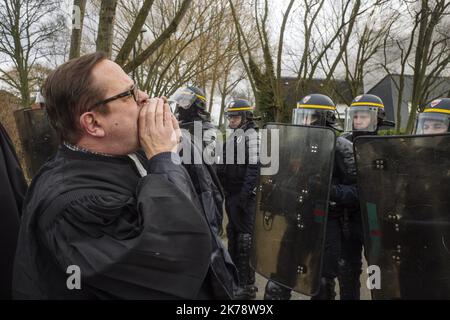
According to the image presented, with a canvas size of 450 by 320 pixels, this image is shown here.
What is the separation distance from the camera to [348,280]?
3094 millimetres

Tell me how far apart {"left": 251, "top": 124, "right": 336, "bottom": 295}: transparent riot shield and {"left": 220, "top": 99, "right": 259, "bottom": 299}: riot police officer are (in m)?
0.91

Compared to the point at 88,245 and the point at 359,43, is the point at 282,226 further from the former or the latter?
the point at 359,43

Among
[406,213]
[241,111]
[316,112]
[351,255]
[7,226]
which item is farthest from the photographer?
[241,111]

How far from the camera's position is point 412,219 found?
204cm

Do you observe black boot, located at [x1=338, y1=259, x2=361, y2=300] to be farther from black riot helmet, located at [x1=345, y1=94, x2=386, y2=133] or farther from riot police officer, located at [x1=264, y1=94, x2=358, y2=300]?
black riot helmet, located at [x1=345, y1=94, x2=386, y2=133]

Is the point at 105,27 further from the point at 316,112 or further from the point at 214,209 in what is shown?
the point at 214,209

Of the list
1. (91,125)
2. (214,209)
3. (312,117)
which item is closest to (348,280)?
(312,117)

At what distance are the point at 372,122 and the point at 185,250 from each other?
9.68 ft

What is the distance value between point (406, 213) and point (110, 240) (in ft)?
5.69

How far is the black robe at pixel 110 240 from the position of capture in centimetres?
91

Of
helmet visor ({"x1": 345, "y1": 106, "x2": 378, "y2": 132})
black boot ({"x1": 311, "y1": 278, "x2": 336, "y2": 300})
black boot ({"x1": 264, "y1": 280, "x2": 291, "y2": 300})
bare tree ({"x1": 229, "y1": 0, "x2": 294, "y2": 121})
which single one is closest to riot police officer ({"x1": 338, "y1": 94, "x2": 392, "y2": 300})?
black boot ({"x1": 311, "y1": 278, "x2": 336, "y2": 300})

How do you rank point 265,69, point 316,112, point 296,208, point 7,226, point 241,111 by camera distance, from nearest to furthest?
point 7,226 < point 296,208 < point 316,112 < point 241,111 < point 265,69

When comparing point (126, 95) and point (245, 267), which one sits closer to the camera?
point (126, 95)

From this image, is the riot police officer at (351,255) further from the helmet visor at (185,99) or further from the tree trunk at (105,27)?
the tree trunk at (105,27)
